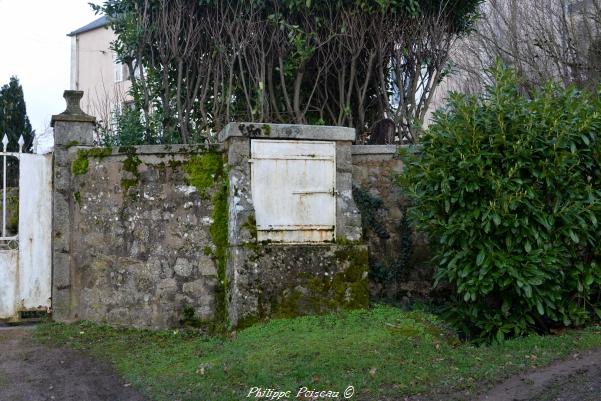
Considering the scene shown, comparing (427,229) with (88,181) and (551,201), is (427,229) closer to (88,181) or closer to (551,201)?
(551,201)

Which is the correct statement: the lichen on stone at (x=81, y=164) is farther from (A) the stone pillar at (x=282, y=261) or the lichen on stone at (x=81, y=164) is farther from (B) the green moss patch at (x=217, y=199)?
(A) the stone pillar at (x=282, y=261)

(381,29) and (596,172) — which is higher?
(381,29)

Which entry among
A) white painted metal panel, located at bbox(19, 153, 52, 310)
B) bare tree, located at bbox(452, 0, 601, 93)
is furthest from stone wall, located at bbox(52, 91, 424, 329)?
bare tree, located at bbox(452, 0, 601, 93)

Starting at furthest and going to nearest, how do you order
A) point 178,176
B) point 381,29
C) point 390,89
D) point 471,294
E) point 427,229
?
point 390,89 < point 381,29 < point 178,176 < point 427,229 < point 471,294

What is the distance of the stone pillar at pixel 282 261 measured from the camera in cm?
724

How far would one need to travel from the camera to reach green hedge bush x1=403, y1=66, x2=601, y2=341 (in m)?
6.80

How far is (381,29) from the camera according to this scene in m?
9.75

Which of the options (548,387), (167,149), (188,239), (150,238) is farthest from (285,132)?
(548,387)

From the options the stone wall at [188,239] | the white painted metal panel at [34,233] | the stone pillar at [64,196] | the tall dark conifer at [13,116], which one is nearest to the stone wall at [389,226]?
the stone wall at [188,239]

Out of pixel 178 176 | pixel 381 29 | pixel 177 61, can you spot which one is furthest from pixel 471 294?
pixel 177 61

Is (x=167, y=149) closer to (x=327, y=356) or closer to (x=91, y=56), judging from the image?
(x=327, y=356)

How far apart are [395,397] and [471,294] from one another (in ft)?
6.11

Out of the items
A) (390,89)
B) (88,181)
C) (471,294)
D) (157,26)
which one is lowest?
(471,294)

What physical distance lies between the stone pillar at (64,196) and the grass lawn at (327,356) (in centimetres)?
60
